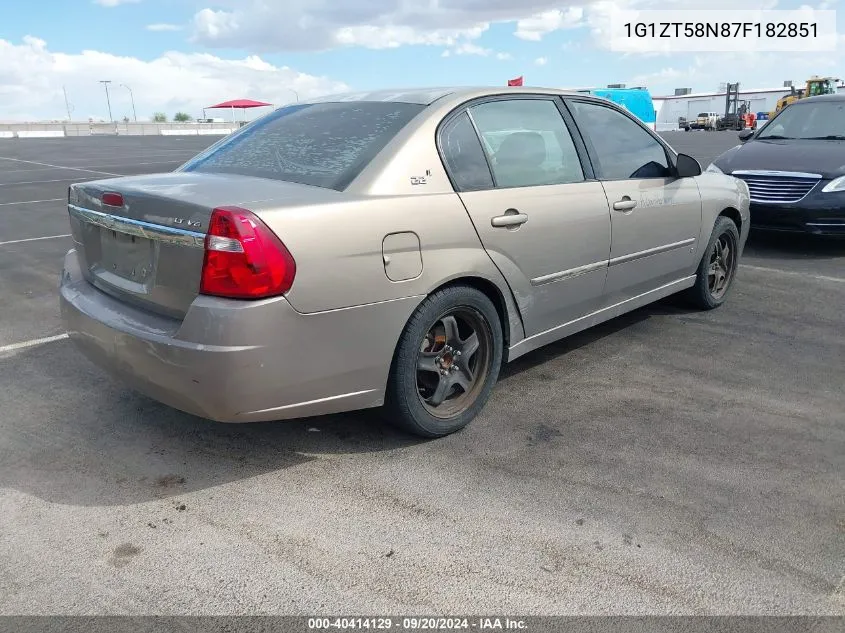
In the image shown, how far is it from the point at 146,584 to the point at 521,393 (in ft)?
7.21

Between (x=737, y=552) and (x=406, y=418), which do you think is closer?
(x=737, y=552)

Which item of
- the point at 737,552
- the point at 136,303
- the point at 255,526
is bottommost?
the point at 737,552

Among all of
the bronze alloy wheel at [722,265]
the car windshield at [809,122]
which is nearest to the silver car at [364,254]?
the bronze alloy wheel at [722,265]

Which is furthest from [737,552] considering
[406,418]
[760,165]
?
Result: [760,165]

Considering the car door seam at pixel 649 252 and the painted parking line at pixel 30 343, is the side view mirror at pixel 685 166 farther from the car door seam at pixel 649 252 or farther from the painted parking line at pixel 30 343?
the painted parking line at pixel 30 343

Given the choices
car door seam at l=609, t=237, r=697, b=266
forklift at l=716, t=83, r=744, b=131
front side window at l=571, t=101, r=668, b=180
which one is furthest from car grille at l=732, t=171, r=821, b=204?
forklift at l=716, t=83, r=744, b=131

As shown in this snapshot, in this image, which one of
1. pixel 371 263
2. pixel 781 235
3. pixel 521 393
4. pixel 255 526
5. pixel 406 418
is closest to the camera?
pixel 255 526

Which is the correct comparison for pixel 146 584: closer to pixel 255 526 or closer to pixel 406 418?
pixel 255 526

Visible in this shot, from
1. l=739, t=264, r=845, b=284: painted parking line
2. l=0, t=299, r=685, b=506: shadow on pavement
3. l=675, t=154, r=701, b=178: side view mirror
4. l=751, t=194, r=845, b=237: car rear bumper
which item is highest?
l=675, t=154, r=701, b=178: side view mirror

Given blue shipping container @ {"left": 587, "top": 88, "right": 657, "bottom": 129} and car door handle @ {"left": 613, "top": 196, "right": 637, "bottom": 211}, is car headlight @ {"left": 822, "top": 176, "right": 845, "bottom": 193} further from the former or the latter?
blue shipping container @ {"left": 587, "top": 88, "right": 657, "bottom": 129}

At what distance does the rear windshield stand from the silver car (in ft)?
0.04

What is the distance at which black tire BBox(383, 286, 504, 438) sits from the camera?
125 inches

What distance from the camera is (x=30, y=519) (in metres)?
2.79

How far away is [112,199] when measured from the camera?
3.14 meters
